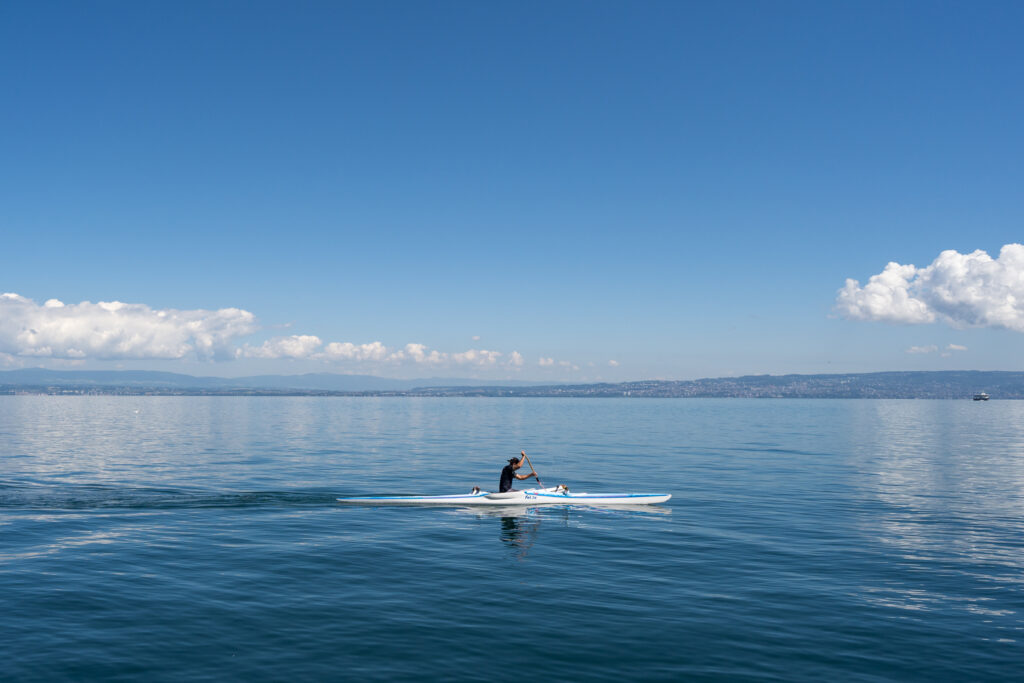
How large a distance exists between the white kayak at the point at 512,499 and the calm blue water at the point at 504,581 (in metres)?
1.08

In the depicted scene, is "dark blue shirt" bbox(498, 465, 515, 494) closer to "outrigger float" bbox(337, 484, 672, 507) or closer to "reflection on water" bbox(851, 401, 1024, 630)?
"outrigger float" bbox(337, 484, 672, 507)

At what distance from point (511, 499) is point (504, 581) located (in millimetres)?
13823

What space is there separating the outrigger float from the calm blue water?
106 cm

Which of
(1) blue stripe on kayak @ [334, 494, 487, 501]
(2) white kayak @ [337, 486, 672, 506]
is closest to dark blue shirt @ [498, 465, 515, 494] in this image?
(2) white kayak @ [337, 486, 672, 506]

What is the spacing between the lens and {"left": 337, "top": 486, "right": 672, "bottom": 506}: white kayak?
33.9m

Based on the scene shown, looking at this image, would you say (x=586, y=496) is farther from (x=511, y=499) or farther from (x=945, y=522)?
(x=945, y=522)

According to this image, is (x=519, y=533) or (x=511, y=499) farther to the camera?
(x=511, y=499)

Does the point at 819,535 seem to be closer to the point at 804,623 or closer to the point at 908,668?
the point at 804,623

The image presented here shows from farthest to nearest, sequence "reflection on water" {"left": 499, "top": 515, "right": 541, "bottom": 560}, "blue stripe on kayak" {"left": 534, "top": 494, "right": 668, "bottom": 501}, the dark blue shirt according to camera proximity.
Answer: the dark blue shirt
"blue stripe on kayak" {"left": 534, "top": 494, "right": 668, "bottom": 501}
"reflection on water" {"left": 499, "top": 515, "right": 541, "bottom": 560}

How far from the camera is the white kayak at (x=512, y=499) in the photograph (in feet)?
111

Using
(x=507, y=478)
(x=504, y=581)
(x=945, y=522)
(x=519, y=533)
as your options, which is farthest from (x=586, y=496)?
(x=945, y=522)

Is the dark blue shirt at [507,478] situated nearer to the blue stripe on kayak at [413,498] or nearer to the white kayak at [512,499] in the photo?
the white kayak at [512,499]

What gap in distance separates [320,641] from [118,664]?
4.12 metres

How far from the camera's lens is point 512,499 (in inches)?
1339
